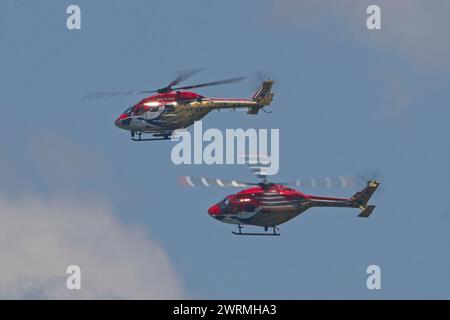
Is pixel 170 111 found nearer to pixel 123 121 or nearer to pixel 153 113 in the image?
pixel 153 113

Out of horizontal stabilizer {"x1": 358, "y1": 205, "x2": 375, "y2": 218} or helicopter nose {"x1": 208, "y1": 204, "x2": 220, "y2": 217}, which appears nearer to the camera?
horizontal stabilizer {"x1": 358, "y1": 205, "x2": 375, "y2": 218}

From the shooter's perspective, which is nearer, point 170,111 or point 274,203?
point 274,203

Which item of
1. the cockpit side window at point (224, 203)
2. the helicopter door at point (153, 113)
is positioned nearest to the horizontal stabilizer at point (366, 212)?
the cockpit side window at point (224, 203)

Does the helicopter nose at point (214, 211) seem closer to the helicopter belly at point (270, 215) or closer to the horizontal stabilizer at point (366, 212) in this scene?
the helicopter belly at point (270, 215)

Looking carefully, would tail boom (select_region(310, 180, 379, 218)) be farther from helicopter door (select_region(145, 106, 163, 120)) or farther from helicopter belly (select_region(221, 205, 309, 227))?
helicopter door (select_region(145, 106, 163, 120))

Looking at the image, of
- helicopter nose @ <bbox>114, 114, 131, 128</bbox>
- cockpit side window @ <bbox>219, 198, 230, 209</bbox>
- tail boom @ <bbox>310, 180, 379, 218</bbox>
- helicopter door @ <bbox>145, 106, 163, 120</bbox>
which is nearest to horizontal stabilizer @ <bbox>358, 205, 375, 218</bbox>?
tail boom @ <bbox>310, 180, 379, 218</bbox>

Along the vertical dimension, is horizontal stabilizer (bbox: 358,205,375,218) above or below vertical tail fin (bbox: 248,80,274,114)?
below

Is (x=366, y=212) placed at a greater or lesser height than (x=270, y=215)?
lesser

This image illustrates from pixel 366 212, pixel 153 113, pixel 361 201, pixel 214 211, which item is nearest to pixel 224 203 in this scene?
pixel 214 211
